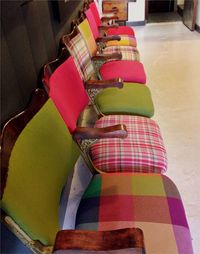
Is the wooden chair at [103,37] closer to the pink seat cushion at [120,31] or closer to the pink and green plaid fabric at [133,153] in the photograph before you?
the pink seat cushion at [120,31]

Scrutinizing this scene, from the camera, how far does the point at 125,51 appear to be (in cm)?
246

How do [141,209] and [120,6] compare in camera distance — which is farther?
[120,6]

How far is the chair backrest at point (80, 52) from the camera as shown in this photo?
1629 mm

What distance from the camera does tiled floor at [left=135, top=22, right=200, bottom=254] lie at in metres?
1.61

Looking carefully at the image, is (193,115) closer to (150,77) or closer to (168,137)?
(168,137)

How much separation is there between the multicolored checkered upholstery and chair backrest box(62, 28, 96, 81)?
876mm

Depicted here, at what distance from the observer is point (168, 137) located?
205 cm

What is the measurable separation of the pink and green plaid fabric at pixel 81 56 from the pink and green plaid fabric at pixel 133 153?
0.61m

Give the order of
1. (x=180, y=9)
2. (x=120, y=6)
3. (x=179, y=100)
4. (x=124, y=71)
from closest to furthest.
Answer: (x=124, y=71)
(x=179, y=100)
(x=120, y=6)
(x=180, y=9)

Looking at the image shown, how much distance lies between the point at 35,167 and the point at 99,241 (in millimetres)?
315

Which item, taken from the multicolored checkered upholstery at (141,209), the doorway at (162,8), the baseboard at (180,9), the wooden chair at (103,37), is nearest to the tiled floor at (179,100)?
the multicolored checkered upholstery at (141,209)

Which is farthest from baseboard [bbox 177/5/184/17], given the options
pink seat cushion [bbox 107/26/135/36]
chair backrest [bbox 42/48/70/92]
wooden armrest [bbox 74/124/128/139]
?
wooden armrest [bbox 74/124/128/139]

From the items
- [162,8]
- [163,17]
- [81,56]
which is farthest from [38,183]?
[162,8]

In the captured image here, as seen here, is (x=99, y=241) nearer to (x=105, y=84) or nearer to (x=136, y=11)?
(x=105, y=84)
